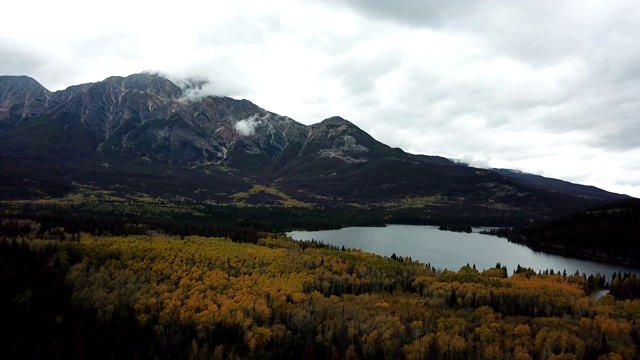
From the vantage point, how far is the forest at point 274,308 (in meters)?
95.6

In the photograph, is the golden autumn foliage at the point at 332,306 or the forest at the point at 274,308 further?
the golden autumn foliage at the point at 332,306

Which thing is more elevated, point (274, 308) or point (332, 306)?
point (332, 306)

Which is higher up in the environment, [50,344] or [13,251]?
[13,251]

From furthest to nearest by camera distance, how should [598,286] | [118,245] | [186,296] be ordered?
[598,286]
[118,245]
[186,296]

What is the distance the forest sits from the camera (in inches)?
3762

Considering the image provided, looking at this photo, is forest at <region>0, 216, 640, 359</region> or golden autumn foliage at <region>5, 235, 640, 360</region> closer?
forest at <region>0, 216, 640, 359</region>

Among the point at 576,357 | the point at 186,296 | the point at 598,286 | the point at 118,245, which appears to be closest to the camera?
the point at 576,357

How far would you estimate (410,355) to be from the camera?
9156 cm

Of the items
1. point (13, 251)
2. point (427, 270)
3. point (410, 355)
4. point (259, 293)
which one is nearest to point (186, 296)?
point (259, 293)

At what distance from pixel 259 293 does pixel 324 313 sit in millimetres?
20074

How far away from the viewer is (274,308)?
386 feet

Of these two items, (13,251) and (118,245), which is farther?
(118,245)

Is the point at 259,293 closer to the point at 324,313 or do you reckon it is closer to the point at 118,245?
the point at 324,313

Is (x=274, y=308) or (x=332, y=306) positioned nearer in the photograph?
(x=274, y=308)
